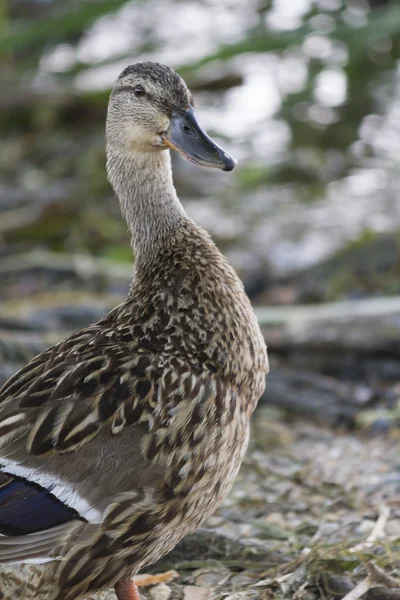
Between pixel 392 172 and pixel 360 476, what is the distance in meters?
4.79

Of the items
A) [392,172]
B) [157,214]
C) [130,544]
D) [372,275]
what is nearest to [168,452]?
[130,544]

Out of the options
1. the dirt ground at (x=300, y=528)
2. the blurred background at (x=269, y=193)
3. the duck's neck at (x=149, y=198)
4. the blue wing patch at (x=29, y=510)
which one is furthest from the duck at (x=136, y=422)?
the blurred background at (x=269, y=193)

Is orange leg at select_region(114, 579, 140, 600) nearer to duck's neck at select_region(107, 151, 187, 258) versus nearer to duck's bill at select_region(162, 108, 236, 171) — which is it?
duck's neck at select_region(107, 151, 187, 258)

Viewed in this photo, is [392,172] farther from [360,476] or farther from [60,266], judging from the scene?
[360,476]

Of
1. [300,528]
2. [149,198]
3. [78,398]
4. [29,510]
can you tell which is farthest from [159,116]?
[300,528]

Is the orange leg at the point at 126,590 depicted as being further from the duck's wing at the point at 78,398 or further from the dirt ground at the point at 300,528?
the duck's wing at the point at 78,398

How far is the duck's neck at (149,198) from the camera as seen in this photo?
4.12m

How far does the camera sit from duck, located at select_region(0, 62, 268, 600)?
3.21 meters

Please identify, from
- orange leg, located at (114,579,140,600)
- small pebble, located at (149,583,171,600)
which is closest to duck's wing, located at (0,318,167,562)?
orange leg, located at (114,579,140,600)

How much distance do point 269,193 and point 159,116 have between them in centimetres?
510

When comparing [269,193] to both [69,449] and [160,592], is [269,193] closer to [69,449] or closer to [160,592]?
[160,592]

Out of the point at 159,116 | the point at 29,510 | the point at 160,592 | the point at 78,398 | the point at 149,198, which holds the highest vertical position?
the point at 159,116

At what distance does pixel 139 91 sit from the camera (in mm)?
4035

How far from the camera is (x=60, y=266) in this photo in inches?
291
